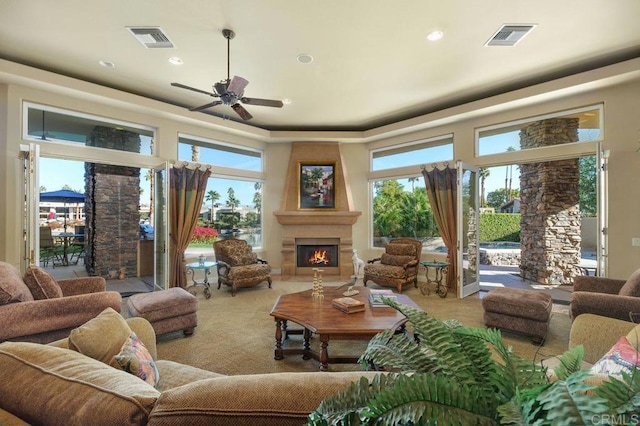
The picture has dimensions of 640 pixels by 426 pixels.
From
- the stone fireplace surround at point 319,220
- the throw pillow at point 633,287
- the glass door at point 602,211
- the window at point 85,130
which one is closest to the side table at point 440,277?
the stone fireplace surround at point 319,220

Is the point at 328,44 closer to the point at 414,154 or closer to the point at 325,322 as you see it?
the point at 325,322

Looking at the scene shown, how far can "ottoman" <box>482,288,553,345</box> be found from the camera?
3.10 meters

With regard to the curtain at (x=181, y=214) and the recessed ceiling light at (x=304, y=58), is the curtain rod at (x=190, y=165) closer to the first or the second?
the curtain at (x=181, y=214)

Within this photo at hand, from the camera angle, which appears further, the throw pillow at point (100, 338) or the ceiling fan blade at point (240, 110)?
the ceiling fan blade at point (240, 110)

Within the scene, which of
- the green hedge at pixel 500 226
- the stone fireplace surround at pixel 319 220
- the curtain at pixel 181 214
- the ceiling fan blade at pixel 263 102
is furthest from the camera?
the green hedge at pixel 500 226

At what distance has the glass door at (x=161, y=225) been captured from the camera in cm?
499

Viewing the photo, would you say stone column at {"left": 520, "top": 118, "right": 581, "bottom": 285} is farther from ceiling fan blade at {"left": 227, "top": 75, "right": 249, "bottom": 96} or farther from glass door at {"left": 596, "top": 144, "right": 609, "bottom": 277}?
ceiling fan blade at {"left": 227, "top": 75, "right": 249, "bottom": 96}

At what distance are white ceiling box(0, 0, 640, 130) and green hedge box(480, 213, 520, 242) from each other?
4613 mm

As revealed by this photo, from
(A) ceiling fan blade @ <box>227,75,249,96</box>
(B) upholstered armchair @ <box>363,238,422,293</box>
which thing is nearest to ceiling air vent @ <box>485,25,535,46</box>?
(A) ceiling fan blade @ <box>227,75,249,96</box>

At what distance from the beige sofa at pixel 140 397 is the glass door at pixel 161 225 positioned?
14.1 ft

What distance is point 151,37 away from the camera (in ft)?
10.9

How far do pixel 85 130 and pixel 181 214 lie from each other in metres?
1.94

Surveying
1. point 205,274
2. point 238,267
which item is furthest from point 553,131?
point 205,274

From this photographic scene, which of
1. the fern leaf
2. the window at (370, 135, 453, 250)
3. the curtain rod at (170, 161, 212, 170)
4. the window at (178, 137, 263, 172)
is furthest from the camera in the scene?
the window at (370, 135, 453, 250)
